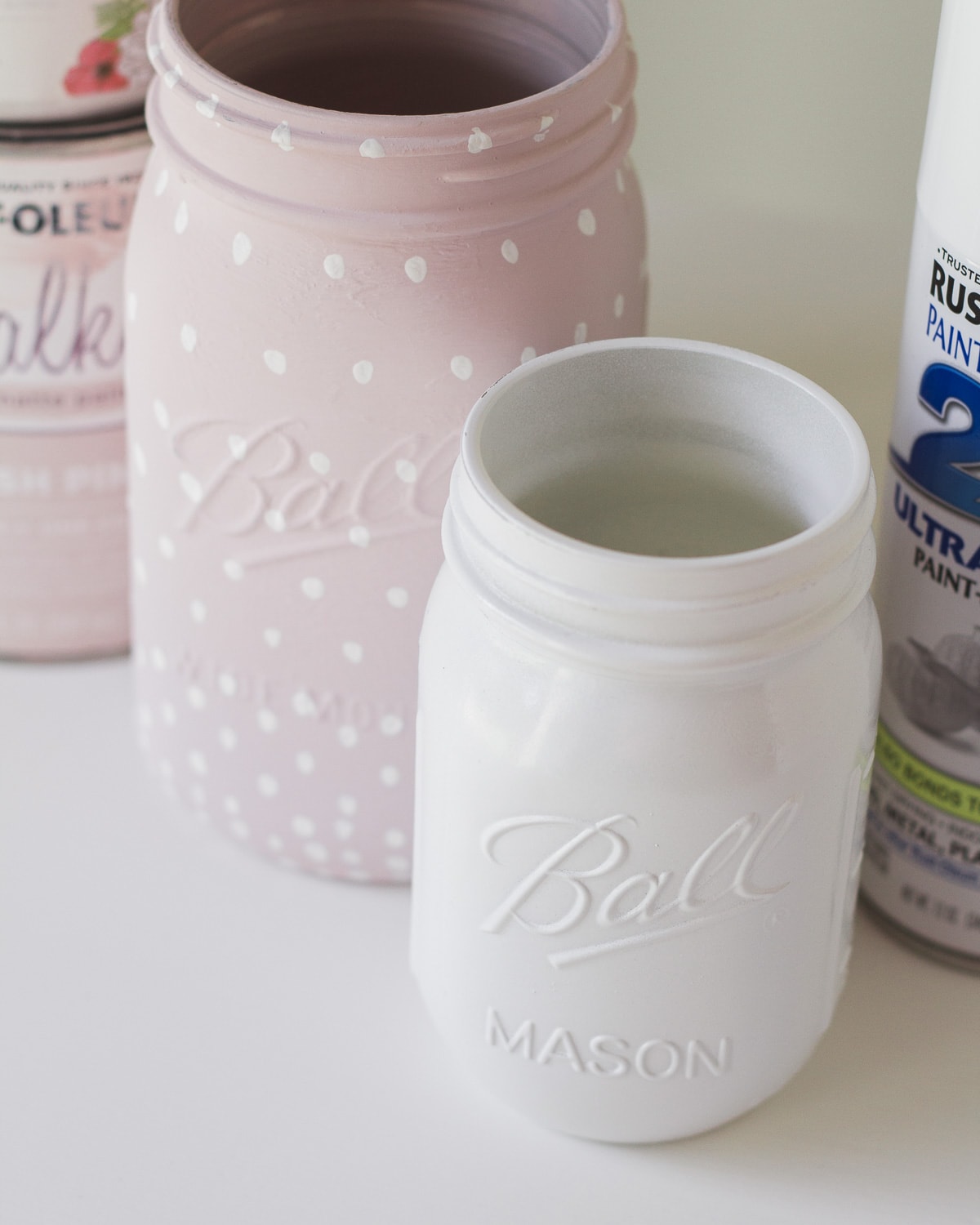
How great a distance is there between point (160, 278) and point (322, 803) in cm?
17

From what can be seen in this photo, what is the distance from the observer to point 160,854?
1.86ft

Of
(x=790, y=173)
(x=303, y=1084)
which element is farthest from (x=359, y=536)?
(x=790, y=173)

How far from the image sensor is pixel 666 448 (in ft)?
1.55

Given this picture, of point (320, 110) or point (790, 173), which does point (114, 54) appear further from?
point (790, 173)

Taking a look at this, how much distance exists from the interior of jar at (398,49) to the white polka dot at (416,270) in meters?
0.09

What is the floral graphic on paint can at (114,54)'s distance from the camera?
519mm

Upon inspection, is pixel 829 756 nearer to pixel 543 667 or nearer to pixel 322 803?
pixel 543 667

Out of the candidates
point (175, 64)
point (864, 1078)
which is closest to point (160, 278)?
point (175, 64)

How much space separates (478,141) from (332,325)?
0.06 metres

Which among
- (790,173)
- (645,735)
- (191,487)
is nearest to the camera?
(645,735)

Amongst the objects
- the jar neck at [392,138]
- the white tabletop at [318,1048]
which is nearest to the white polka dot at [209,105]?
the jar neck at [392,138]

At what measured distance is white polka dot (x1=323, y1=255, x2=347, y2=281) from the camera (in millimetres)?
443

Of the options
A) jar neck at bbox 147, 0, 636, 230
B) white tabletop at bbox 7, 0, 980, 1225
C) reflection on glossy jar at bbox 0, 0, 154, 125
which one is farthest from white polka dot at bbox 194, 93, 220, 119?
white tabletop at bbox 7, 0, 980, 1225

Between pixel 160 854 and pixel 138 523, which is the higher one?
pixel 138 523
